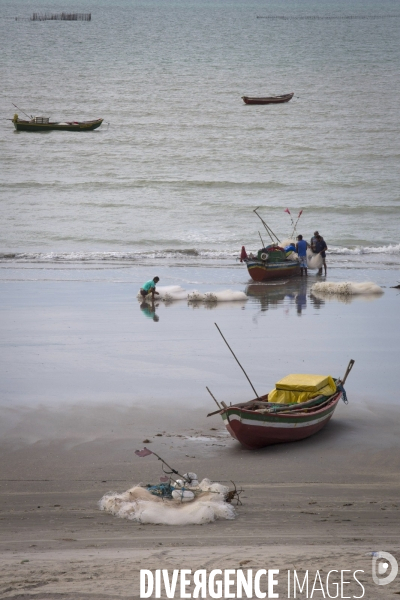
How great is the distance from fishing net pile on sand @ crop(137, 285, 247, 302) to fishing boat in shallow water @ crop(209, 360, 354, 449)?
7.80 m

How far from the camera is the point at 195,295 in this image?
58.2 ft

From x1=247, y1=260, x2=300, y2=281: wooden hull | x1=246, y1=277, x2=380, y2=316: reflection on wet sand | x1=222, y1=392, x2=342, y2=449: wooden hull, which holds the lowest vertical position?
x1=222, y1=392, x2=342, y2=449: wooden hull

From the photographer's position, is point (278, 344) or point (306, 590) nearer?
point (306, 590)

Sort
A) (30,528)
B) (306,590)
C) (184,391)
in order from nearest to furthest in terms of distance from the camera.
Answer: (306,590) → (30,528) → (184,391)

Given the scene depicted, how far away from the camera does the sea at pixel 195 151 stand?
29625 millimetres

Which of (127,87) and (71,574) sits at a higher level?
(127,87)

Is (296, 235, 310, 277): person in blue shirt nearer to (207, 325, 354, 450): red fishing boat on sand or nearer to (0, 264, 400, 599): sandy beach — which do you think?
(0, 264, 400, 599): sandy beach

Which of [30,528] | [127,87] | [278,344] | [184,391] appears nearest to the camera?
[30,528]

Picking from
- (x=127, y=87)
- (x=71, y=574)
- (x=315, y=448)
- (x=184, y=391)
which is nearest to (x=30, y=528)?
(x=71, y=574)

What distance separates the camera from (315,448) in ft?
30.4

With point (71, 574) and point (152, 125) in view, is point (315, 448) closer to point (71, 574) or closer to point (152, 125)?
point (71, 574)

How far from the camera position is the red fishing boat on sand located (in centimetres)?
892

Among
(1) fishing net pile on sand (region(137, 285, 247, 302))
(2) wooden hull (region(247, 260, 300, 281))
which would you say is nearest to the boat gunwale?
(1) fishing net pile on sand (region(137, 285, 247, 302))

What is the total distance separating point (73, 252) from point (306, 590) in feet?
74.5
